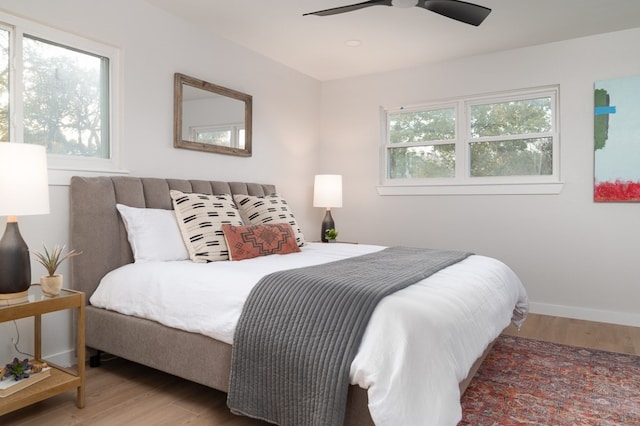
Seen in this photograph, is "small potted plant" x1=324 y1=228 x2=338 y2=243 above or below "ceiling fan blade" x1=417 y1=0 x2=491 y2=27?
below

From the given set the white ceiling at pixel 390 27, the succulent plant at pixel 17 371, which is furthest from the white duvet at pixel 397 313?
the white ceiling at pixel 390 27

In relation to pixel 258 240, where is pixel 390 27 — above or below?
above

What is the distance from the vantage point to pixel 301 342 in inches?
67.7

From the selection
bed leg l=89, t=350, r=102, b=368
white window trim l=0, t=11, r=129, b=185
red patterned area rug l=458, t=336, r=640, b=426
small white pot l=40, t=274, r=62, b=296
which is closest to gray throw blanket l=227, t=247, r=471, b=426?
red patterned area rug l=458, t=336, r=640, b=426

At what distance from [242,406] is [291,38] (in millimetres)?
3045

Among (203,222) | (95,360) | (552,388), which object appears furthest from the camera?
(203,222)

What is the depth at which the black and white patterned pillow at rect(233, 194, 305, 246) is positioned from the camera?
11.4ft

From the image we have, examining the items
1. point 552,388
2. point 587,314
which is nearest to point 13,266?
point 552,388

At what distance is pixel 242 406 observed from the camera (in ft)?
6.16

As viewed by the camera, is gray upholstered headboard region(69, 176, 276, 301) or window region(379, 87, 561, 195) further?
window region(379, 87, 561, 195)

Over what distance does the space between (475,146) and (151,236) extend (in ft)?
10.4

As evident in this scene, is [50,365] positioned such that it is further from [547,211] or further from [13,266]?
[547,211]

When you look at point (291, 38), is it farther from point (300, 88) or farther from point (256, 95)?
point (300, 88)

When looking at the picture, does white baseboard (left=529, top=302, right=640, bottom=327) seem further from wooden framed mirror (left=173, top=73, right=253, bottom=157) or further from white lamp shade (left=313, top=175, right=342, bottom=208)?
wooden framed mirror (left=173, top=73, right=253, bottom=157)
